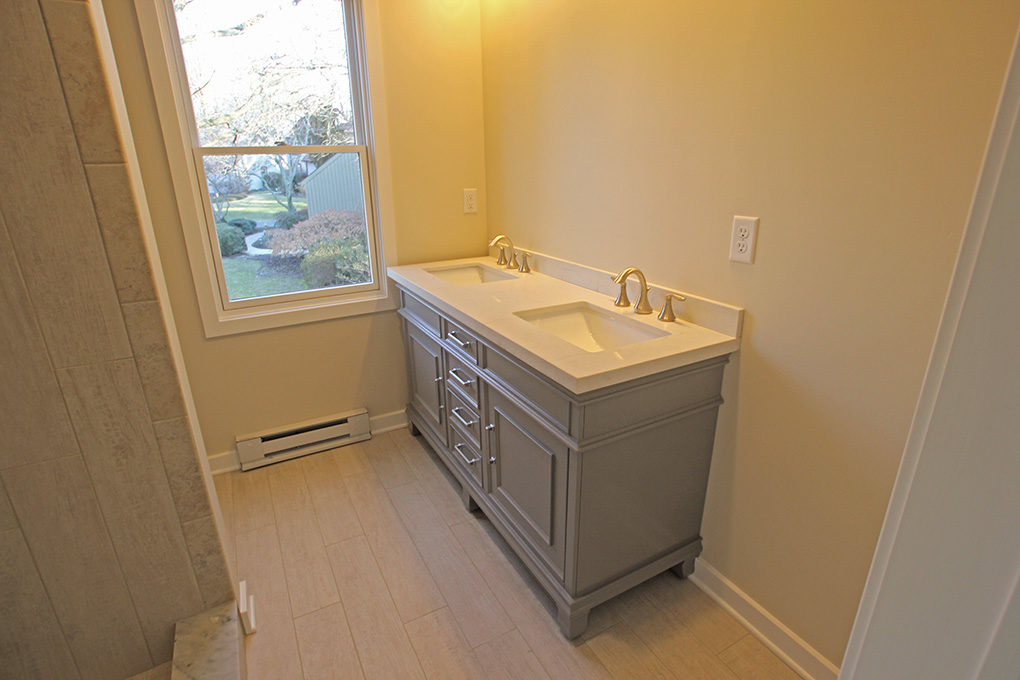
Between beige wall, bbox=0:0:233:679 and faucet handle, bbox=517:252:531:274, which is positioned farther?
faucet handle, bbox=517:252:531:274

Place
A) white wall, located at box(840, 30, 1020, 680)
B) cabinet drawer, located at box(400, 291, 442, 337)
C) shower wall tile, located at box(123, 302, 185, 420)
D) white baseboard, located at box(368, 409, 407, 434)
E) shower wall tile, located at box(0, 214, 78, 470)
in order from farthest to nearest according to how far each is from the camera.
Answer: white baseboard, located at box(368, 409, 407, 434) < cabinet drawer, located at box(400, 291, 442, 337) < shower wall tile, located at box(123, 302, 185, 420) < shower wall tile, located at box(0, 214, 78, 470) < white wall, located at box(840, 30, 1020, 680)

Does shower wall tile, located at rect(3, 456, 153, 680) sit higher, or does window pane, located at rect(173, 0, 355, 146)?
window pane, located at rect(173, 0, 355, 146)

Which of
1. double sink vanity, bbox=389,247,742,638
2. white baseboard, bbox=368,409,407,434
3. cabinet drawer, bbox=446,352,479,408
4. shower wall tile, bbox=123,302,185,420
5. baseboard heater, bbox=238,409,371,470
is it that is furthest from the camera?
white baseboard, bbox=368,409,407,434

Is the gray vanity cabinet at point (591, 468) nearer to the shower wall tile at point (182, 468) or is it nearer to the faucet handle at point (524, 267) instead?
the faucet handle at point (524, 267)

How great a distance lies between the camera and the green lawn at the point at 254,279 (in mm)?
2451

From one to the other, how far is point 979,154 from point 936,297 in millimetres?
288

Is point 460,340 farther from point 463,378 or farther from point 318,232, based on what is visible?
point 318,232

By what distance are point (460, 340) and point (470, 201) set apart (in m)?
1.06

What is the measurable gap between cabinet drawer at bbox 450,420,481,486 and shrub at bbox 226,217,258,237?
1261 mm

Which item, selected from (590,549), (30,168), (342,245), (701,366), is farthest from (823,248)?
(342,245)

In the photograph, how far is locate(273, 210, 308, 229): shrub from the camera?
8.11 feet

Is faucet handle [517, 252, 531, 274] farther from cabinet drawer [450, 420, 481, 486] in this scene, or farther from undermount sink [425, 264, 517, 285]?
cabinet drawer [450, 420, 481, 486]

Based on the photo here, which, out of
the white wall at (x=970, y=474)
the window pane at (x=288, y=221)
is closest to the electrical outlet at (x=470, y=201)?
the window pane at (x=288, y=221)

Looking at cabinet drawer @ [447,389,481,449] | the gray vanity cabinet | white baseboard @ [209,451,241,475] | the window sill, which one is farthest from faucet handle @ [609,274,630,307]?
white baseboard @ [209,451,241,475]
